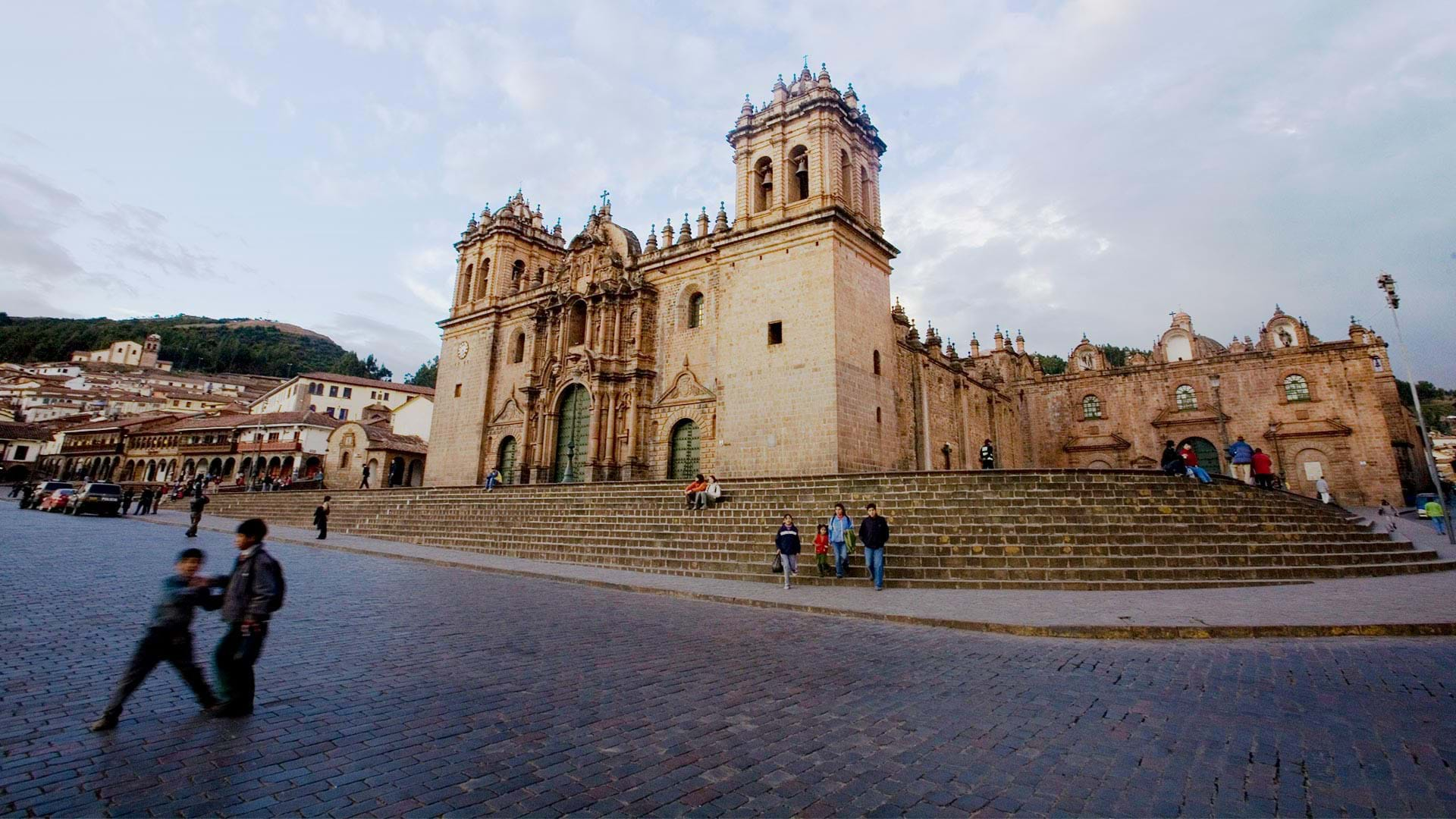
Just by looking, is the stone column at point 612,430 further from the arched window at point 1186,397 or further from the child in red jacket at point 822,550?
the arched window at point 1186,397

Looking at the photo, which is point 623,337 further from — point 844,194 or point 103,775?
point 103,775

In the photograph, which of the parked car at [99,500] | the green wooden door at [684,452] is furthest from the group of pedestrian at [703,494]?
the parked car at [99,500]

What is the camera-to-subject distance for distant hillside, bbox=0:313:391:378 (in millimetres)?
101188

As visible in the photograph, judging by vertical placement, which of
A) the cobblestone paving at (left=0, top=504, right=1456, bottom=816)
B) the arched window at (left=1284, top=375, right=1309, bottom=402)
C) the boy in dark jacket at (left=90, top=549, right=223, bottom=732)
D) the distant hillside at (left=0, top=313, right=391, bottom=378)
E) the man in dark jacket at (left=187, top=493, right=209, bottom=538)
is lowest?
the cobblestone paving at (left=0, top=504, right=1456, bottom=816)

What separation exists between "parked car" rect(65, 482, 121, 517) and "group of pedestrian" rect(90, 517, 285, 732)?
32097 mm

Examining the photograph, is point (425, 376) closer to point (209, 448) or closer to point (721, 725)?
point (209, 448)

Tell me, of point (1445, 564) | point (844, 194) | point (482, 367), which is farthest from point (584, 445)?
point (1445, 564)

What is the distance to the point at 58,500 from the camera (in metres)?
28.6

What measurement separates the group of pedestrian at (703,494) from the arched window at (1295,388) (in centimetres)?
3362

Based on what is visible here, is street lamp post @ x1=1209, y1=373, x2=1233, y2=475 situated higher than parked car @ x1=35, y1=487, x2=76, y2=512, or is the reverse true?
street lamp post @ x1=1209, y1=373, x2=1233, y2=475

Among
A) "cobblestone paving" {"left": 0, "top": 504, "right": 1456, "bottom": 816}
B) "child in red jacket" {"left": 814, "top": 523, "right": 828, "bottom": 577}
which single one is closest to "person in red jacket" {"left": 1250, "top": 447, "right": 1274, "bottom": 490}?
"cobblestone paving" {"left": 0, "top": 504, "right": 1456, "bottom": 816}

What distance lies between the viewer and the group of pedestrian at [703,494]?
16.7 metres

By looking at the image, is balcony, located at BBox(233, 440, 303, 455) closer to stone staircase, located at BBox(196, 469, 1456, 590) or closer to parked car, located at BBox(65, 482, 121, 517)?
parked car, located at BBox(65, 482, 121, 517)

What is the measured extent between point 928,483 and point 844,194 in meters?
14.3
